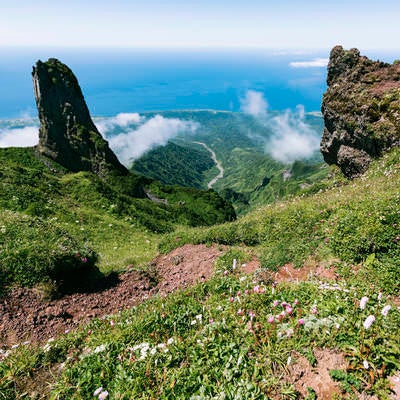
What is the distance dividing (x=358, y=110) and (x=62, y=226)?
29.8 m

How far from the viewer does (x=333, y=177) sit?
32062 mm

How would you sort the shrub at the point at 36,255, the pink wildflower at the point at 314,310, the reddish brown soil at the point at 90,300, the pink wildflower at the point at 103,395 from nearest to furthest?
the pink wildflower at the point at 103,395 < the pink wildflower at the point at 314,310 < the reddish brown soil at the point at 90,300 < the shrub at the point at 36,255

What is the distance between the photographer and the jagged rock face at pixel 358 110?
23839 mm

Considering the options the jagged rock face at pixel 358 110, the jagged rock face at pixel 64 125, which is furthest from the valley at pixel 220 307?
the jagged rock face at pixel 64 125

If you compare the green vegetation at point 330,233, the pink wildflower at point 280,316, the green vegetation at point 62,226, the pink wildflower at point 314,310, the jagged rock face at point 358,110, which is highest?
the jagged rock face at point 358,110

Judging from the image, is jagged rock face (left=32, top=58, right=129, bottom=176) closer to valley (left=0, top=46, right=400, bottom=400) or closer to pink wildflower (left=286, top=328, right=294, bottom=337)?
valley (left=0, top=46, right=400, bottom=400)

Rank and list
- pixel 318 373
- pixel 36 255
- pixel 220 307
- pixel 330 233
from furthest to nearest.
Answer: pixel 36 255 < pixel 330 233 < pixel 220 307 < pixel 318 373

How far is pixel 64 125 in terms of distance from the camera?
5959 centimetres

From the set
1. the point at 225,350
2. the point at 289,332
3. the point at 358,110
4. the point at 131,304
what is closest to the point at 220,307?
the point at 225,350

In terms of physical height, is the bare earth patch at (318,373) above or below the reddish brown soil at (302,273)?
above

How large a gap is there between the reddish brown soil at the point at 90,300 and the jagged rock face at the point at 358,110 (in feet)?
65.0

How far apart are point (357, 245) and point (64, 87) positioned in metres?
65.7

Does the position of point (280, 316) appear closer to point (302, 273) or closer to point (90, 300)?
point (302, 273)

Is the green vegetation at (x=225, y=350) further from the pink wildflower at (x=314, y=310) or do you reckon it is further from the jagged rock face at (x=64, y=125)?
the jagged rock face at (x=64, y=125)
